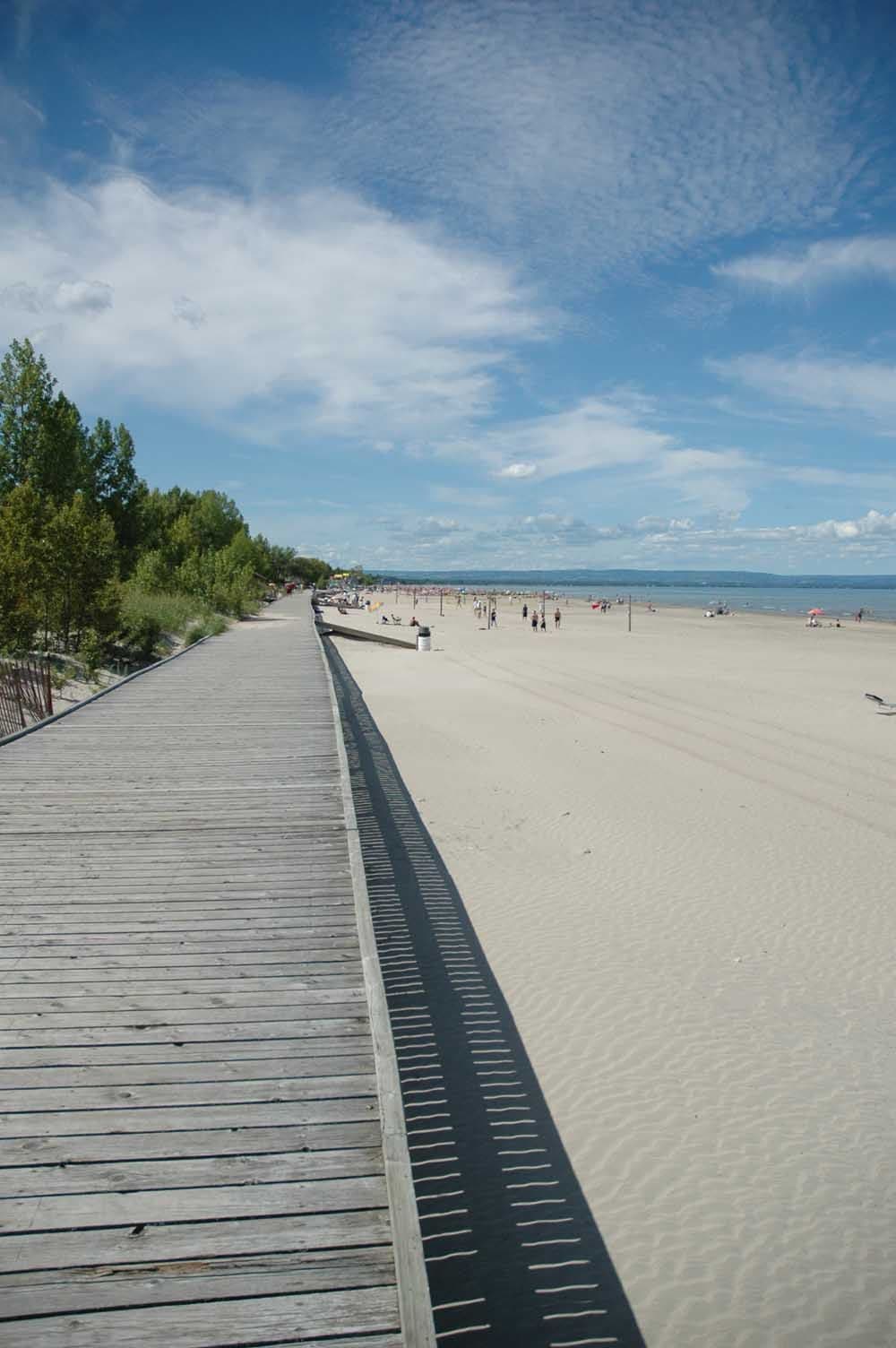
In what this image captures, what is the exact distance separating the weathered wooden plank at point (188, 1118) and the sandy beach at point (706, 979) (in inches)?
72.8

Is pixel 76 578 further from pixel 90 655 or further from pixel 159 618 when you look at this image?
pixel 159 618

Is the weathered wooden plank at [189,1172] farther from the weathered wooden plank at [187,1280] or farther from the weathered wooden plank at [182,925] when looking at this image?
the weathered wooden plank at [182,925]

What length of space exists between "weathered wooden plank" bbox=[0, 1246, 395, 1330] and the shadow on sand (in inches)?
59.3

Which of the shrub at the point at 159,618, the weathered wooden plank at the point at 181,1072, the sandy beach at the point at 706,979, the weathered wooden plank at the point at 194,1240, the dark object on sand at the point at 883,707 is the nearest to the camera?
the weathered wooden plank at the point at 194,1240

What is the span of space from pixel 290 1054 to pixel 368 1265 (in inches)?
47.1

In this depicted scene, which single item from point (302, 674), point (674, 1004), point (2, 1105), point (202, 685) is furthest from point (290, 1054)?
point (302, 674)

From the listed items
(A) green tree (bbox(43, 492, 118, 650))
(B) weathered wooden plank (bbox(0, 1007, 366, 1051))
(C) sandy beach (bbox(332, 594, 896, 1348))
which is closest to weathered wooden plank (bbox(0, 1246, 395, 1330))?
(B) weathered wooden plank (bbox(0, 1007, 366, 1051))

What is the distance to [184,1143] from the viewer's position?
3.19 meters

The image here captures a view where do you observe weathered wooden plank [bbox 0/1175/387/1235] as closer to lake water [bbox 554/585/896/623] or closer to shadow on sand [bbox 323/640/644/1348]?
shadow on sand [bbox 323/640/644/1348]

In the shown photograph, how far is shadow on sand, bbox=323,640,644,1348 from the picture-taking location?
384 centimetres

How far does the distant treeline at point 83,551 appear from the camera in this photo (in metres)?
18.9

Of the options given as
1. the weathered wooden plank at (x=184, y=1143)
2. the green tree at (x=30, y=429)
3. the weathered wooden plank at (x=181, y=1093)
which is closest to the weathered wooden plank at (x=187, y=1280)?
the weathered wooden plank at (x=184, y=1143)

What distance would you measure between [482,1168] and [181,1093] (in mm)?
2123

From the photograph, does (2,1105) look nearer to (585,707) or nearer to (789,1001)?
(789,1001)
